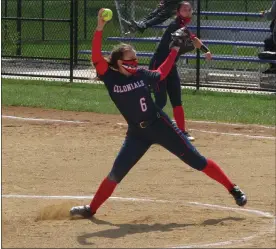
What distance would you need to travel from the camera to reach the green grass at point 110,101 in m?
15.7

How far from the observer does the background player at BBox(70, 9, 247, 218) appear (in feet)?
27.2

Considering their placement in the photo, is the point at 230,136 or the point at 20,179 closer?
the point at 20,179

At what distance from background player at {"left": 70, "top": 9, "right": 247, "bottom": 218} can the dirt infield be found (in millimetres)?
A: 529

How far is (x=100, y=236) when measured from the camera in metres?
7.89

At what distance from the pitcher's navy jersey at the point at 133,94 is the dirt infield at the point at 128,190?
1.02 m

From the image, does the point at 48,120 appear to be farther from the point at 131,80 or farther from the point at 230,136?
the point at 131,80

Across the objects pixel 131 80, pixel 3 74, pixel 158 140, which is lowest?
pixel 3 74

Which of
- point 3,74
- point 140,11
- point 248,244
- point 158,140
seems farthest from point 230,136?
point 140,11

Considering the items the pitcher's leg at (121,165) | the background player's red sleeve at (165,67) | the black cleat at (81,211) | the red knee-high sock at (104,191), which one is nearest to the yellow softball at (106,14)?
the background player's red sleeve at (165,67)

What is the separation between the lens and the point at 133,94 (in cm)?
826

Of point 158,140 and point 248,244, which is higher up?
point 158,140

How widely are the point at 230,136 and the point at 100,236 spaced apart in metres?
6.10

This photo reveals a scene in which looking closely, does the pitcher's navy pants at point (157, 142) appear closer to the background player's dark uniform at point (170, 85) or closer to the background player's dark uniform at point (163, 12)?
the background player's dark uniform at point (170, 85)

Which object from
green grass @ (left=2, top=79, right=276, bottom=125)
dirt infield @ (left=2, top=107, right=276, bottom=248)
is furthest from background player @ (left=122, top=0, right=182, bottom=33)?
dirt infield @ (left=2, top=107, right=276, bottom=248)
